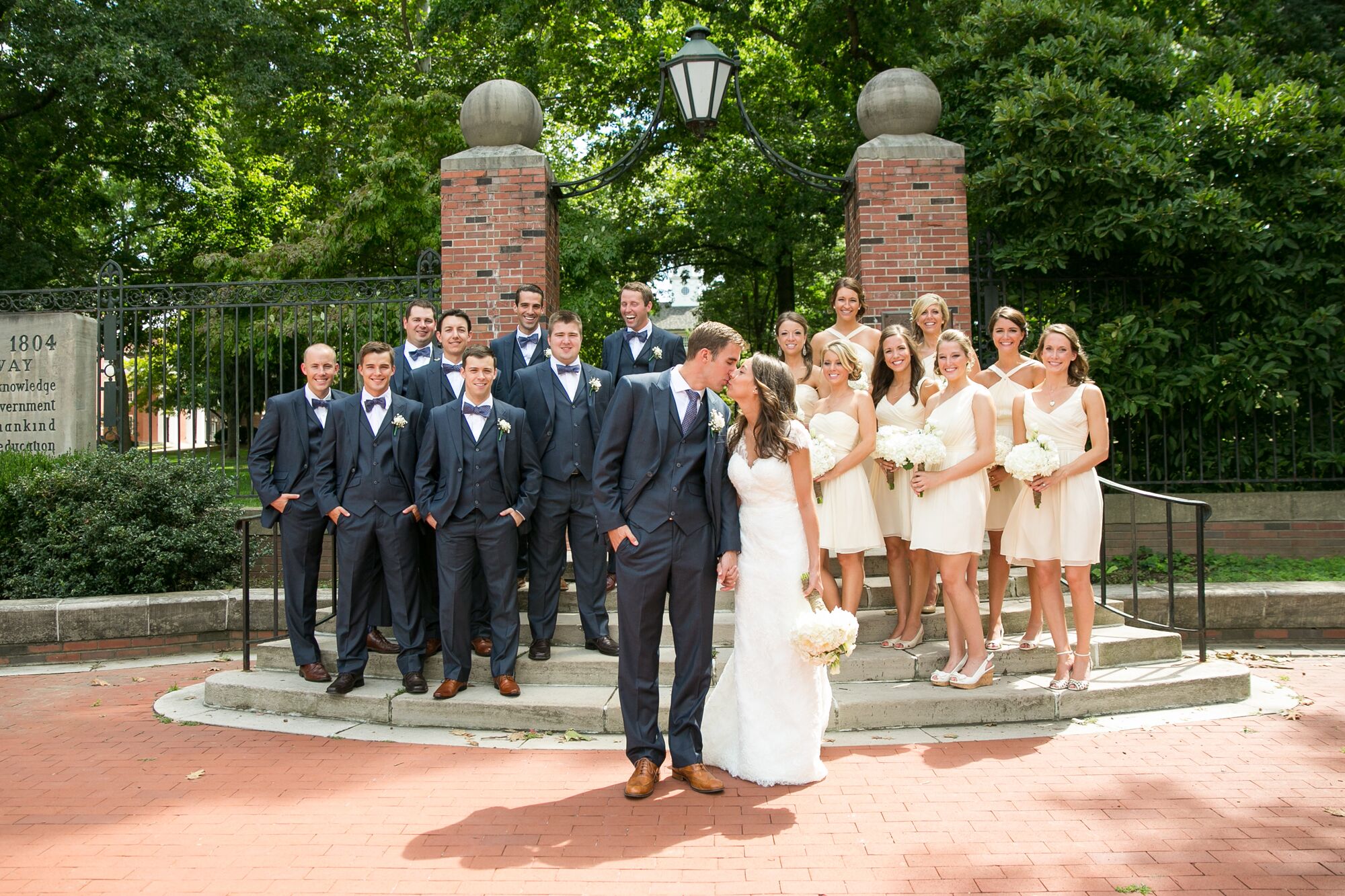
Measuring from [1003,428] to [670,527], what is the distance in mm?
3034

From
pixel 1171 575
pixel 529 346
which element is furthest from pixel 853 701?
pixel 529 346

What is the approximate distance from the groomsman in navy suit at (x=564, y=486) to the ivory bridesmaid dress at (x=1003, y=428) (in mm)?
2605

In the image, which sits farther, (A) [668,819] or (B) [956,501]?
(B) [956,501]

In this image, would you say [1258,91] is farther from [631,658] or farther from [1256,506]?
[631,658]

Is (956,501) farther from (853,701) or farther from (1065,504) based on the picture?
(853,701)

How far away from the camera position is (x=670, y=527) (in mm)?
4449

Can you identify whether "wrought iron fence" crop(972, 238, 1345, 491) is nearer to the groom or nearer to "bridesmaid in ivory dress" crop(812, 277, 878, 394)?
"bridesmaid in ivory dress" crop(812, 277, 878, 394)

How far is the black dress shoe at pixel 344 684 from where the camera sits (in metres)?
5.85

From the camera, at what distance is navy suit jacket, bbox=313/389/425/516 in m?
5.87

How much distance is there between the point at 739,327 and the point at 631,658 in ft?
66.7

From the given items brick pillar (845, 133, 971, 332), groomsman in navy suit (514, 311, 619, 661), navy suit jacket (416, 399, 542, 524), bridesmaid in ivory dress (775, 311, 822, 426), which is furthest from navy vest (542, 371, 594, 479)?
brick pillar (845, 133, 971, 332)

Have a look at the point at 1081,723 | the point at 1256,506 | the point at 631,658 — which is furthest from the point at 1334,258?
the point at 631,658

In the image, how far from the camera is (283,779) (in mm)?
4770

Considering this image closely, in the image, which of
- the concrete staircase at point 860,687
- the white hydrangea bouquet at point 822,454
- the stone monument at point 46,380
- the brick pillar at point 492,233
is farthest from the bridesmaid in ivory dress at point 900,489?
the stone monument at point 46,380
